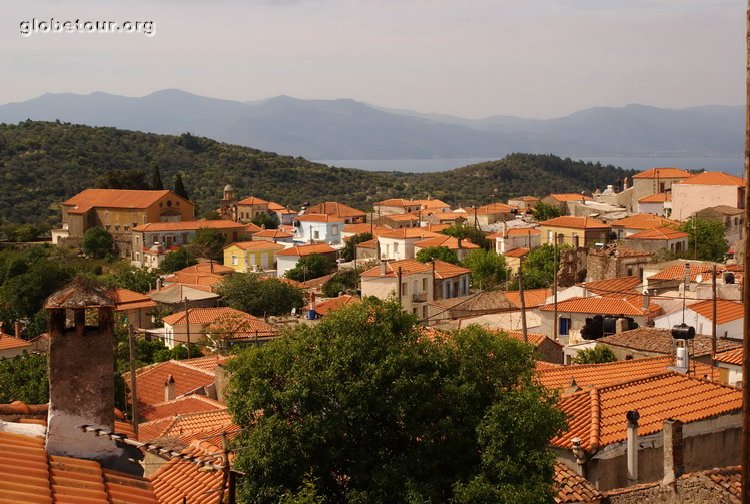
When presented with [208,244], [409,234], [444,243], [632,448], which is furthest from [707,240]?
[632,448]

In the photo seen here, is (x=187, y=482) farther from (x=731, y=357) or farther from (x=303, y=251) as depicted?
(x=303, y=251)

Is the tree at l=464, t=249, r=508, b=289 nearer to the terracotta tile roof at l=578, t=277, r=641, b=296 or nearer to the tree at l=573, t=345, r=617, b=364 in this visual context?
the terracotta tile roof at l=578, t=277, r=641, b=296

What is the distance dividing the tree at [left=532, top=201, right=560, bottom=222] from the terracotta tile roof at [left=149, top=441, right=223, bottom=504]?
7020 cm

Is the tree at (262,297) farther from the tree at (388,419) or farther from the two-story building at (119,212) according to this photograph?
the tree at (388,419)

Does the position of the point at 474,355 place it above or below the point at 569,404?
above

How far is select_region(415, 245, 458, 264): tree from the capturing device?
60.1 metres

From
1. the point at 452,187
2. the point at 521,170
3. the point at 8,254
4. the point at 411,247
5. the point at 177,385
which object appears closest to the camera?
the point at 177,385

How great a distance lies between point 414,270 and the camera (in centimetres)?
4966

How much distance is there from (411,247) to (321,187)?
7926 centimetres

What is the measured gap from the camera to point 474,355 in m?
12.3

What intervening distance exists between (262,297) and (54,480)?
43985 mm

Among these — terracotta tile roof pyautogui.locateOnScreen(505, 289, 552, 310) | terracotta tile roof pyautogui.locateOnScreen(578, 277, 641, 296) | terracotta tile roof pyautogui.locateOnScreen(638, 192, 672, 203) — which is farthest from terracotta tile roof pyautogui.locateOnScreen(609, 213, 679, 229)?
terracotta tile roof pyautogui.locateOnScreen(578, 277, 641, 296)

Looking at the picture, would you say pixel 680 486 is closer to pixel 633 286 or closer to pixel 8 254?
pixel 633 286

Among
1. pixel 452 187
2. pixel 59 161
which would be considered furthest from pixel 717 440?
pixel 452 187
